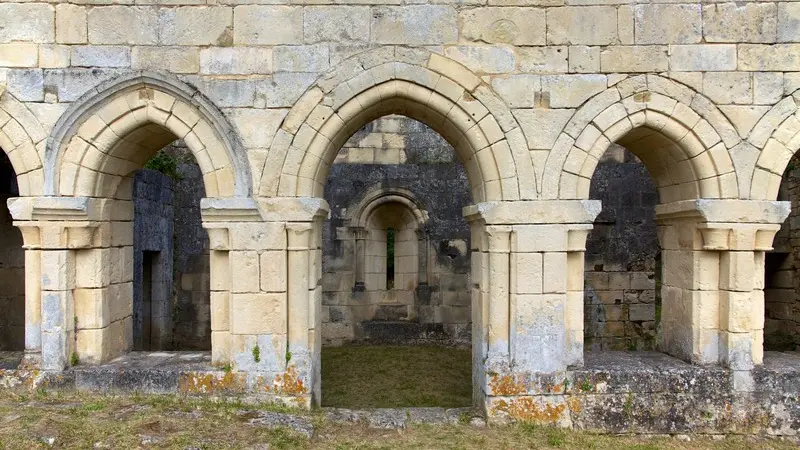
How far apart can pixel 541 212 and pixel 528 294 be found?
76 centimetres

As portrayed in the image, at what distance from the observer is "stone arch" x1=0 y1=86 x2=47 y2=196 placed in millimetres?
4719

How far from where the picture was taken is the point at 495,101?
4.73 meters

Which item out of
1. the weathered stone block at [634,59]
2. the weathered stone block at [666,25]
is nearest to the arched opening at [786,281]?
the weathered stone block at [666,25]

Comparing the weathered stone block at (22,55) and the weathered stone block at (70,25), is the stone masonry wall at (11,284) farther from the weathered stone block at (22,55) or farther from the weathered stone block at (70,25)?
the weathered stone block at (70,25)

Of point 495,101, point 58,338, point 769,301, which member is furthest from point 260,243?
point 769,301

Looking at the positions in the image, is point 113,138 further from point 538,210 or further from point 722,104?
point 722,104

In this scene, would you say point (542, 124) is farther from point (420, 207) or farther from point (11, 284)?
point (11, 284)

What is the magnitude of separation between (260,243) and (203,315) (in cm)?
520

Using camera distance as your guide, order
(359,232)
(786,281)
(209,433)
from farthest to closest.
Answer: (359,232)
(786,281)
(209,433)

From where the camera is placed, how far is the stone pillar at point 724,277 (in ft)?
15.6

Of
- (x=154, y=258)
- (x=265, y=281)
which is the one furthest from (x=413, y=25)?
(x=154, y=258)

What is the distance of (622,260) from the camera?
8.95 m

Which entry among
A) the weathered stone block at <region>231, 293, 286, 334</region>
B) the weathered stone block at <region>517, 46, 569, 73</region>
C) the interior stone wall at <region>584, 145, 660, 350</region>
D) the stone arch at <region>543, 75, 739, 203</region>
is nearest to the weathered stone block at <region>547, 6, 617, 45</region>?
the weathered stone block at <region>517, 46, 569, 73</region>

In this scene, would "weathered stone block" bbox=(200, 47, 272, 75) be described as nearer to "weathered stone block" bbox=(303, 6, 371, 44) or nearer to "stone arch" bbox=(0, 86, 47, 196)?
"weathered stone block" bbox=(303, 6, 371, 44)
